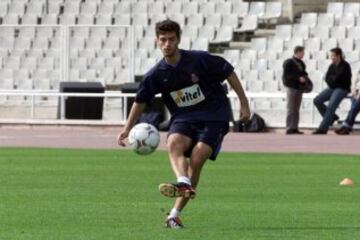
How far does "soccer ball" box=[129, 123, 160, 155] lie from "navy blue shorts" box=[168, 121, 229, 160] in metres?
0.34

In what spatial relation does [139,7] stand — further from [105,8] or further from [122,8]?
[105,8]

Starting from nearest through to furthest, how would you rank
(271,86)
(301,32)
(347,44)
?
1. (271,86)
2. (347,44)
3. (301,32)

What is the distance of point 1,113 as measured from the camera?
36250mm

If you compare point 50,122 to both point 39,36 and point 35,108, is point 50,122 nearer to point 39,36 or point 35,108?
point 35,108

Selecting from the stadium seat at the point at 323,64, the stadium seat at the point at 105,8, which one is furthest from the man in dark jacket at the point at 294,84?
the stadium seat at the point at 105,8

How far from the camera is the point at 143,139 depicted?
12.8 metres

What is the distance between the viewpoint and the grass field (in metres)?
12.1

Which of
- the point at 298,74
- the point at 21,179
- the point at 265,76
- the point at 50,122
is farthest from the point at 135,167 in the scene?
the point at 265,76

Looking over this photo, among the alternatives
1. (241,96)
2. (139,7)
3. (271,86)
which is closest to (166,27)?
(241,96)

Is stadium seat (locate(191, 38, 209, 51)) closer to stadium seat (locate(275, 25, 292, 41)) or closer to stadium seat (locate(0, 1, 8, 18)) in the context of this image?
stadium seat (locate(275, 25, 292, 41))

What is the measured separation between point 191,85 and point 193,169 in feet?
2.45

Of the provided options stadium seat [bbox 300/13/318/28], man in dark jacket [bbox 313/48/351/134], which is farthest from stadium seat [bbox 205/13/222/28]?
man in dark jacket [bbox 313/48/351/134]

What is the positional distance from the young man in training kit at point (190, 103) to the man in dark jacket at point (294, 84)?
60.7 feet

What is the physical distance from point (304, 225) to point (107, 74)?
86.8 feet
